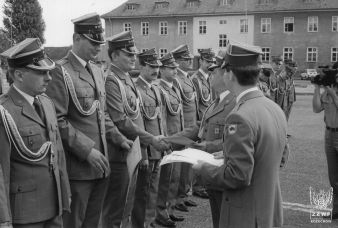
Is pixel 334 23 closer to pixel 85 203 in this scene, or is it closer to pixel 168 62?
pixel 168 62

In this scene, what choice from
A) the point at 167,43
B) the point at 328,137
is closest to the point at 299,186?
the point at 328,137

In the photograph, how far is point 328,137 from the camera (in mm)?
6164

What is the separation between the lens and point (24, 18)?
45.0 metres

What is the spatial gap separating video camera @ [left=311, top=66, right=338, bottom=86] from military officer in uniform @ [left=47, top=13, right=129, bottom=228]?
3266 mm

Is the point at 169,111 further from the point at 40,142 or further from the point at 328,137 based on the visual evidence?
the point at 40,142

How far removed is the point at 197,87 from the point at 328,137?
87.1 inches

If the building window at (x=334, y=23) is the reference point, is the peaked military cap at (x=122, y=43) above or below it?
below

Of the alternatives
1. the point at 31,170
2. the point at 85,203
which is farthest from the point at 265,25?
Answer: the point at 31,170

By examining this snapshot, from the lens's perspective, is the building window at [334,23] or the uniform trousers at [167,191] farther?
the building window at [334,23]

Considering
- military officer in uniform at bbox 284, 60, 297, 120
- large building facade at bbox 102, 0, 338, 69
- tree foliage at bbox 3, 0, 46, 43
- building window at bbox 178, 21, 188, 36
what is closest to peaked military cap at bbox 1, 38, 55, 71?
military officer in uniform at bbox 284, 60, 297, 120

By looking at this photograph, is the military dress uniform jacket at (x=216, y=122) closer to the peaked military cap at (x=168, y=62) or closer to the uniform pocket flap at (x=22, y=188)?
the uniform pocket flap at (x=22, y=188)

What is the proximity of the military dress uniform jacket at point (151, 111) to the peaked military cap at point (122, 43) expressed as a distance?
0.71 metres

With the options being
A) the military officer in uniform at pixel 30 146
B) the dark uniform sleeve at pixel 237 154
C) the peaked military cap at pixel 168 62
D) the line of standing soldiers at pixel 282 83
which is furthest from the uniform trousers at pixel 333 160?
the line of standing soldiers at pixel 282 83

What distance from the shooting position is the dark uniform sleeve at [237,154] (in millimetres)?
2795
